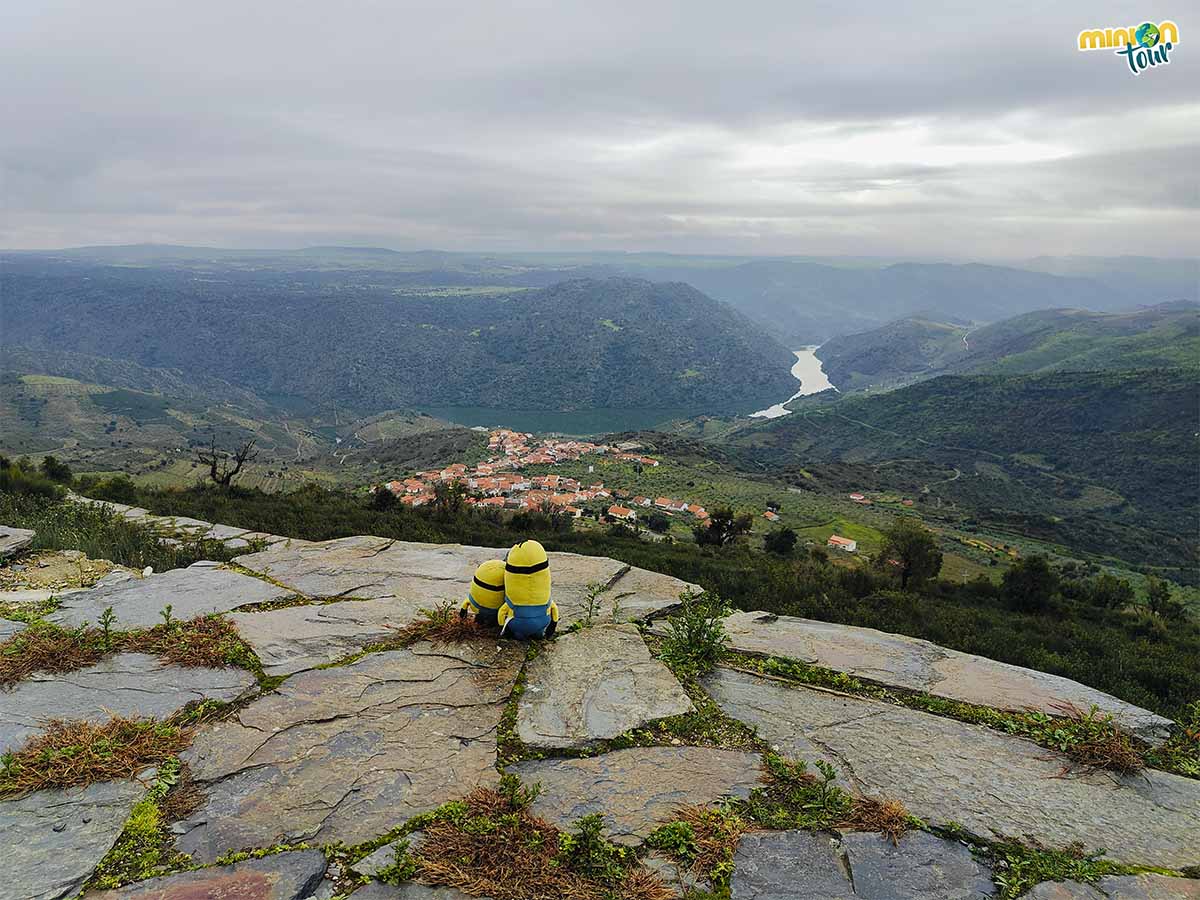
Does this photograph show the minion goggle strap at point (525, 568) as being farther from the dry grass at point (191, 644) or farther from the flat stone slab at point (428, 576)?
A: the dry grass at point (191, 644)

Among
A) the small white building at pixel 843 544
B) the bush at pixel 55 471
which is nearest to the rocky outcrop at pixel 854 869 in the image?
the bush at pixel 55 471

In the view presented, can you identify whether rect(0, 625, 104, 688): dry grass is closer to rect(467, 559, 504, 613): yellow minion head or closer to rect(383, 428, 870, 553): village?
rect(467, 559, 504, 613): yellow minion head

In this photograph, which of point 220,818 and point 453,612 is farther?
point 453,612

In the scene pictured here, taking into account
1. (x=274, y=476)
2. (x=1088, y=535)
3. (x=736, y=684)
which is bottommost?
(x=1088, y=535)

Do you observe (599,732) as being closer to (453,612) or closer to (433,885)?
(433,885)

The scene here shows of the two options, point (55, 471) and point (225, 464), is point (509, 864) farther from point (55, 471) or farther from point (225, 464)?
point (225, 464)

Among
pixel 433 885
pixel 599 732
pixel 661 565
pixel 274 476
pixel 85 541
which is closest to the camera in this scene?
pixel 433 885

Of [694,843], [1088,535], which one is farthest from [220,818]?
[1088,535]
